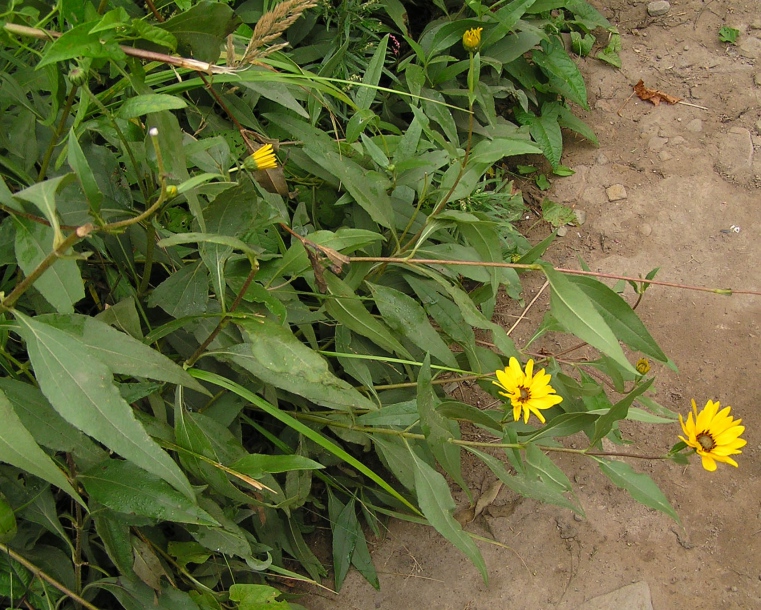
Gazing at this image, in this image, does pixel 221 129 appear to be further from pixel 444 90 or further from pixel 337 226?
pixel 444 90

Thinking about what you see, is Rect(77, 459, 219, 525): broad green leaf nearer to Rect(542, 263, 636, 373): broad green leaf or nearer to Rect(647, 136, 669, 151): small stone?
Rect(542, 263, 636, 373): broad green leaf

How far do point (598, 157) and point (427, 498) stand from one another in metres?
1.63

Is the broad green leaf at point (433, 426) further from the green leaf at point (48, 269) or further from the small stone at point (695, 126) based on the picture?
the small stone at point (695, 126)

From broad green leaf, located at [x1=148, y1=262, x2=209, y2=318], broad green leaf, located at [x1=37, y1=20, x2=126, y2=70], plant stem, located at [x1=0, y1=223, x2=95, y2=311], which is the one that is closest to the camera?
plant stem, located at [x1=0, y1=223, x2=95, y2=311]

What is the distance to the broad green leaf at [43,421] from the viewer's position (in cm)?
113

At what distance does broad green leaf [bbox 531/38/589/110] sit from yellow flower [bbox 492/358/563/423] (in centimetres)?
137

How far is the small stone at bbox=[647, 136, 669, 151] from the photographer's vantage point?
250 centimetres

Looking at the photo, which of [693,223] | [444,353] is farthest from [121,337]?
[693,223]

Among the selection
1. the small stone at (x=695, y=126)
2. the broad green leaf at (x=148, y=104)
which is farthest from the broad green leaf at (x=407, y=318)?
the small stone at (x=695, y=126)

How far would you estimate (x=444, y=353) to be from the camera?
5.03 feet

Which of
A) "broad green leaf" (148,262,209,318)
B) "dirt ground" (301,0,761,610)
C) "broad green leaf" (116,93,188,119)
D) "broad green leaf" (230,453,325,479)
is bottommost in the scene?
"dirt ground" (301,0,761,610)

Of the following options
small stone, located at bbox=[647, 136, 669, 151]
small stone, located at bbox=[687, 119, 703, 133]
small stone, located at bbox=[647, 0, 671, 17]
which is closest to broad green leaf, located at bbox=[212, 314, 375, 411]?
small stone, located at bbox=[647, 136, 669, 151]

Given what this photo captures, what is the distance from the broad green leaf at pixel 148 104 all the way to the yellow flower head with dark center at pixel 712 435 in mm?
974

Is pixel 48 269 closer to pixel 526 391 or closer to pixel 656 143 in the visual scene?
pixel 526 391
